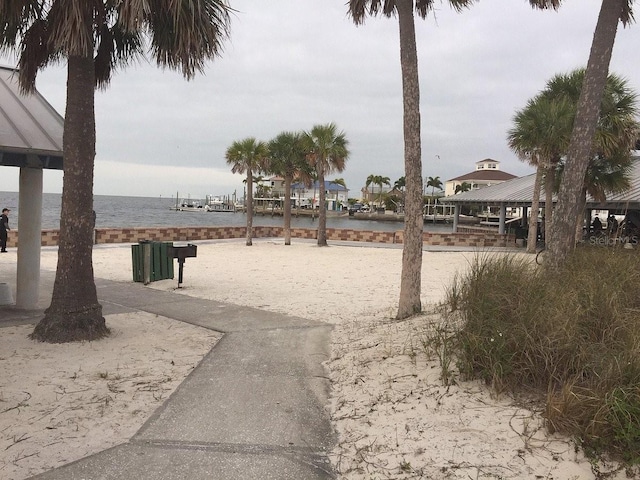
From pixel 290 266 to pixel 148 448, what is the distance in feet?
44.4

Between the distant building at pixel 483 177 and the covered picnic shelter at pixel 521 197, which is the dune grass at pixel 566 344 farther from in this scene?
the distant building at pixel 483 177

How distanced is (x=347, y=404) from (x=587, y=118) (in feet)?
18.9

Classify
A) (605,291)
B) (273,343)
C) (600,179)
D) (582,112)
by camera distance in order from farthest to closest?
(600,179)
(582,112)
(273,343)
(605,291)

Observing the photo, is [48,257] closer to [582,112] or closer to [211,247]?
[211,247]

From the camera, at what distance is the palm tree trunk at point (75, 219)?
271 inches

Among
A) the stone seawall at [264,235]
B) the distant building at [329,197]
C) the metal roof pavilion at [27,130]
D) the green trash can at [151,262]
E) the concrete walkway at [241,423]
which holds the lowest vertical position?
the concrete walkway at [241,423]

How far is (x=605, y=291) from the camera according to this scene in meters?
5.12

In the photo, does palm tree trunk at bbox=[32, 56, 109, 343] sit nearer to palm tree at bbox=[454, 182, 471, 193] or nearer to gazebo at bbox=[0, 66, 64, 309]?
gazebo at bbox=[0, 66, 64, 309]

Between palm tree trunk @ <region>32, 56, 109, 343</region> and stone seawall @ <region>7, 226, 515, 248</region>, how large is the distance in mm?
15615

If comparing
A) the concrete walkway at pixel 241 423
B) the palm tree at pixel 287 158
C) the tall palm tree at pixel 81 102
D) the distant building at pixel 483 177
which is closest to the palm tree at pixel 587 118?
the concrete walkway at pixel 241 423

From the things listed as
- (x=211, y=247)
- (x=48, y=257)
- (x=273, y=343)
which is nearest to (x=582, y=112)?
(x=273, y=343)

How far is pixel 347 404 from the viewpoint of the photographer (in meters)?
4.78

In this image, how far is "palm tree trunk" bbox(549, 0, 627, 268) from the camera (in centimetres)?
745

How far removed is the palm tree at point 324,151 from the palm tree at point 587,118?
1874 centimetres
